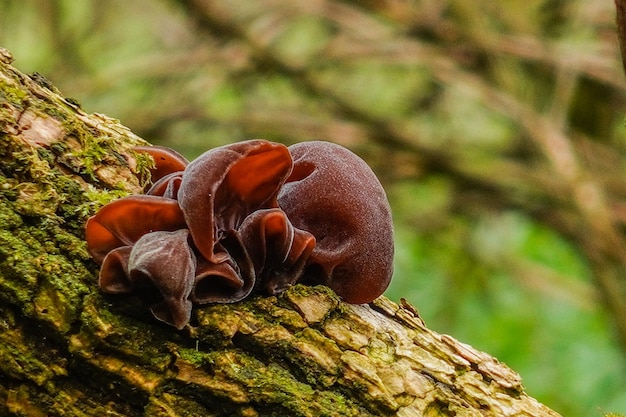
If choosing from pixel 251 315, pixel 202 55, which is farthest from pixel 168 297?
pixel 202 55

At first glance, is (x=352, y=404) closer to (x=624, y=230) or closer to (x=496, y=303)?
(x=624, y=230)

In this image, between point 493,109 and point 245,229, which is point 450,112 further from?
point 245,229

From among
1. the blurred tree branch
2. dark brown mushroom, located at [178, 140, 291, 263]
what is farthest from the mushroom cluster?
the blurred tree branch

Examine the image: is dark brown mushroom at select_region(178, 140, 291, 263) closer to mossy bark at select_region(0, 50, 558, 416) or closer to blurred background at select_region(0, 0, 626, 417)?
mossy bark at select_region(0, 50, 558, 416)

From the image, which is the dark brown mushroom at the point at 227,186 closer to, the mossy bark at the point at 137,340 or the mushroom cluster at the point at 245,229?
the mushroom cluster at the point at 245,229

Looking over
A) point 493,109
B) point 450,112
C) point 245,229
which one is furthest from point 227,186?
point 450,112
